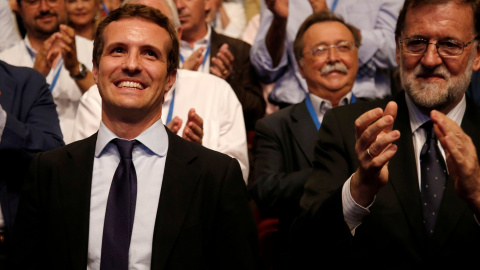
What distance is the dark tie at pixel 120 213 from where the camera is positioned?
6.57 ft

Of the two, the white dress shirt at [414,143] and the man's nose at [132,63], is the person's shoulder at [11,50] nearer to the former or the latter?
the man's nose at [132,63]

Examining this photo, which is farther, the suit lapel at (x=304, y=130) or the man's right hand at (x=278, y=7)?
the man's right hand at (x=278, y=7)

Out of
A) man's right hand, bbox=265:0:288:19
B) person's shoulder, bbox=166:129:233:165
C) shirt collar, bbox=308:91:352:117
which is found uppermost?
man's right hand, bbox=265:0:288:19

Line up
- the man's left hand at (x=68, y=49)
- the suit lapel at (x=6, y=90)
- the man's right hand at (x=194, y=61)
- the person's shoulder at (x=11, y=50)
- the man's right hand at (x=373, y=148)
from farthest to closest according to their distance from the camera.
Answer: the person's shoulder at (x=11, y=50), the man's right hand at (x=194, y=61), the man's left hand at (x=68, y=49), the suit lapel at (x=6, y=90), the man's right hand at (x=373, y=148)

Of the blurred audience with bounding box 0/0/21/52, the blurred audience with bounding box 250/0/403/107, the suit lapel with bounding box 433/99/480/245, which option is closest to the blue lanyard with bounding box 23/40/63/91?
the blurred audience with bounding box 0/0/21/52

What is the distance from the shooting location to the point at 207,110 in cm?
338

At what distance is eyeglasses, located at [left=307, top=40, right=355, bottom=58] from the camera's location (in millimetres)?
3724

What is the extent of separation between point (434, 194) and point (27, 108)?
1865 mm

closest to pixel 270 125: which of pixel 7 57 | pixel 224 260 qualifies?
pixel 224 260

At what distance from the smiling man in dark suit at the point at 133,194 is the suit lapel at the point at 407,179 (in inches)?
22.1

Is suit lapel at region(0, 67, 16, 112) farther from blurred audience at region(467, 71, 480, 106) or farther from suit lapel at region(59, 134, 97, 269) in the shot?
blurred audience at region(467, 71, 480, 106)

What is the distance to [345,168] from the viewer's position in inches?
97.7

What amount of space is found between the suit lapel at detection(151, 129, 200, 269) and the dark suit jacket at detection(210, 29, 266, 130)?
5.93 feet

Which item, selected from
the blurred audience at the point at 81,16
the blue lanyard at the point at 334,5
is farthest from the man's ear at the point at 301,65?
the blurred audience at the point at 81,16
